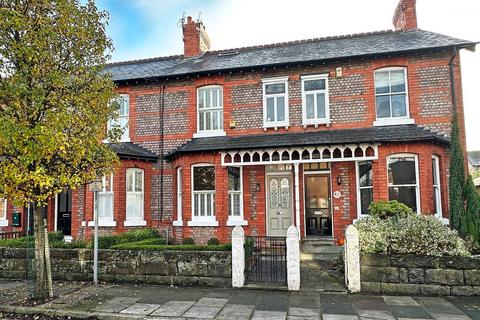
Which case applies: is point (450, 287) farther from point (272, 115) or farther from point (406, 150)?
point (272, 115)

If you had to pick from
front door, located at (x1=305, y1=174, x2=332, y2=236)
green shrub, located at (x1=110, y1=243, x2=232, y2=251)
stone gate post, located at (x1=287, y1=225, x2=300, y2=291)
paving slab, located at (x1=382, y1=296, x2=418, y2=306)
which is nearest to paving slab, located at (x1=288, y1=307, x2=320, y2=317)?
stone gate post, located at (x1=287, y1=225, x2=300, y2=291)

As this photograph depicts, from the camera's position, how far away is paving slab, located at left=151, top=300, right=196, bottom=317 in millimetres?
6250

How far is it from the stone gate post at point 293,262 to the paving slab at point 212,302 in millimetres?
1567

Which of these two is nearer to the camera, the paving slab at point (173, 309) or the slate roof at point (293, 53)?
the paving slab at point (173, 309)

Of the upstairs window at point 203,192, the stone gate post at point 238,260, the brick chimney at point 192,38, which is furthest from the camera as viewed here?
the brick chimney at point 192,38

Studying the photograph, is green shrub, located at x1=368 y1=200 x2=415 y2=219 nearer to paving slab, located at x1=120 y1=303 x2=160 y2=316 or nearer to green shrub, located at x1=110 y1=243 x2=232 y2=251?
green shrub, located at x1=110 y1=243 x2=232 y2=251

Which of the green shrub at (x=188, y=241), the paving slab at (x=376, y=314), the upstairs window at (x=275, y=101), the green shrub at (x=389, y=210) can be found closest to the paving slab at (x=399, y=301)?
the paving slab at (x=376, y=314)

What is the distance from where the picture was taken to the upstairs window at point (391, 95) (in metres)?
11.9

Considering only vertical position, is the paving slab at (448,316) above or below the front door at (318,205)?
below

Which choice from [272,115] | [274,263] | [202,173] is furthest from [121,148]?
[274,263]

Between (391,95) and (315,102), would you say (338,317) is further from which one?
(391,95)

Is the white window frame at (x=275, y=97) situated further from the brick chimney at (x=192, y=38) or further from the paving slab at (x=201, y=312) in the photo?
the paving slab at (x=201, y=312)

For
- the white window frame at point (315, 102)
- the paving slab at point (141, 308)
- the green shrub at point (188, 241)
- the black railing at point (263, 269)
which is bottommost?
the paving slab at point (141, 308)

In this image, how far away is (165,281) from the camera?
8219mm
